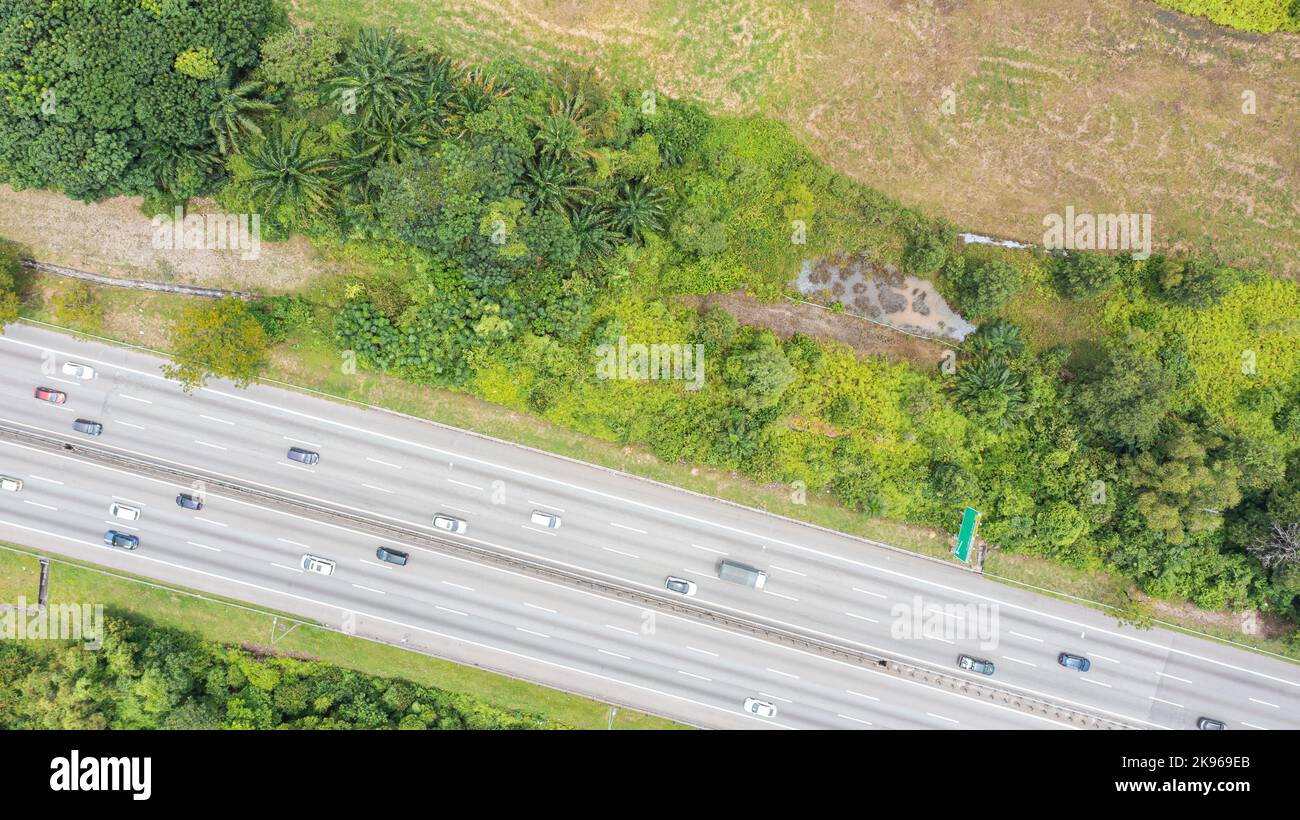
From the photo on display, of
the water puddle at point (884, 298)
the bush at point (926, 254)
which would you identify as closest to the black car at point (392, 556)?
the water puddle at point (884, 298)

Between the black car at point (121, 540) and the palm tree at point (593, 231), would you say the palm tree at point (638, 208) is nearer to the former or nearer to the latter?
the palm tree at point (593, 231)

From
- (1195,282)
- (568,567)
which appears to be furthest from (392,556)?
(1195,282)

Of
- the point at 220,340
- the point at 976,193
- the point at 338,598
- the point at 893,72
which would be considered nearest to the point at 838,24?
the point at 893,72

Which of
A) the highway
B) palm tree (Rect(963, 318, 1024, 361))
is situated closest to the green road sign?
the highway

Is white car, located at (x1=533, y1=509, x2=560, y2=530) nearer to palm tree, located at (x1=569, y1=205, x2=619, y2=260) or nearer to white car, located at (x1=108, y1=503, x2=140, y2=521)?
palm tree, located at (x1=569, y1=205, x2=619, y2=260)

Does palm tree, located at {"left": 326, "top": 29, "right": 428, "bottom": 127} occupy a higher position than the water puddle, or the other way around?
palm tree, located at {"left": 326, "top": 29, "right": 428, "bottom": 127}
